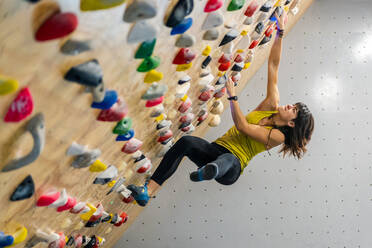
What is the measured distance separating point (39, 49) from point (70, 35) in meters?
0.08

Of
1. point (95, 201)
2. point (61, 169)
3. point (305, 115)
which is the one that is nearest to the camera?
point (61, 169)

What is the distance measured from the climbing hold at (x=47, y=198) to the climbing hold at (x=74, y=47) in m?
0.65

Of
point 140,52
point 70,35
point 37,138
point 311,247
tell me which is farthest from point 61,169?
point 311,247

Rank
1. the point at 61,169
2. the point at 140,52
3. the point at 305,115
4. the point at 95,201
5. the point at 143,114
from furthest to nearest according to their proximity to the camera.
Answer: the point at 305,115 < the point at 95,201 < the point at 143,114 < the point at 61,169 < the point at 140,52

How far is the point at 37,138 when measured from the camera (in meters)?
1.13

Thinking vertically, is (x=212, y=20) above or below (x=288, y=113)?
above

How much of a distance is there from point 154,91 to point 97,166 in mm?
360

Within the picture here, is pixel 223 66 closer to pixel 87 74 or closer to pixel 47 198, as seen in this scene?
pixel 47 198

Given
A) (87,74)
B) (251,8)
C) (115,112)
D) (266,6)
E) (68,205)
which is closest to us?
(87,74)

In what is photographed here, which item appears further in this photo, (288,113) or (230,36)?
(288,113)

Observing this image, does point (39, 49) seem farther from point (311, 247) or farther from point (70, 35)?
point (311, 247)

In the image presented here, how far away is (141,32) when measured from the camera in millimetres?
1218

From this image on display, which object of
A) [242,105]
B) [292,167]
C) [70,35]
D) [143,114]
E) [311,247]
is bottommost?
[311,247]

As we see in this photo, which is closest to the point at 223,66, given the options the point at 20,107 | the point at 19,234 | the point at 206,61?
the point at 206,61
